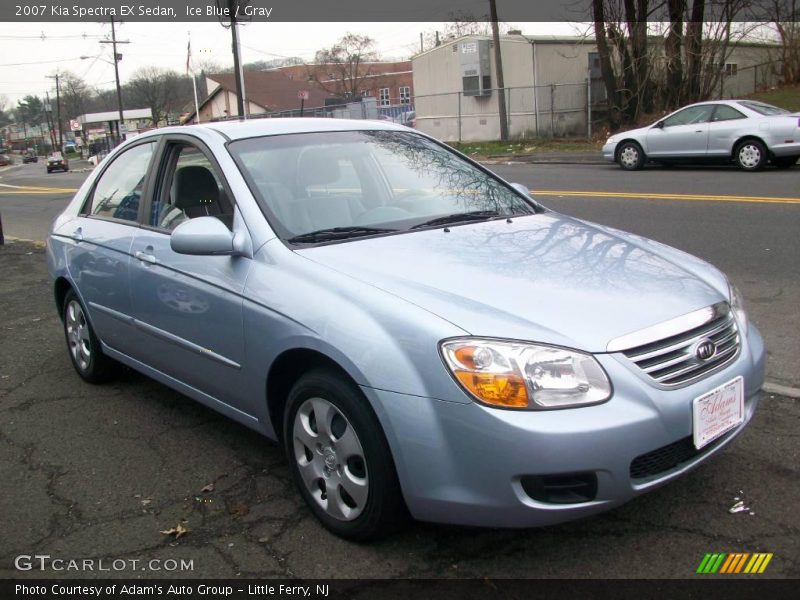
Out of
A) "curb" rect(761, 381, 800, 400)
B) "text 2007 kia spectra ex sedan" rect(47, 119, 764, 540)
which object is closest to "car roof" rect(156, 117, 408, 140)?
"text 2007 kia spectra ex sedan" rect(47, 119, 764, 540)

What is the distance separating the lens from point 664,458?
2643mm

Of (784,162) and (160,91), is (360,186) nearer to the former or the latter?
(784,162)

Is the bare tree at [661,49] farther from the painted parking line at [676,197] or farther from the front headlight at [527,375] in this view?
the front headlight at [527,375]

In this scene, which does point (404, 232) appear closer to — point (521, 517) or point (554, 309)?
point (554, 309)

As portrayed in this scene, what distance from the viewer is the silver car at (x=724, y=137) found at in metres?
14.4

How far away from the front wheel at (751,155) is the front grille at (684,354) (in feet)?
43.5

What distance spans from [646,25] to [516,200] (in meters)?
21.5

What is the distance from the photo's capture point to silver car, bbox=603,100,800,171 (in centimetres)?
1435

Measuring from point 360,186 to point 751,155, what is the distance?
13162 mm

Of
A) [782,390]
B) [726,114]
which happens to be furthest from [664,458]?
[726,114]

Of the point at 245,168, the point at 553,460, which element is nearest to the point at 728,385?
the point at 553,460

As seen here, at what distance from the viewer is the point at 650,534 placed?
290cm

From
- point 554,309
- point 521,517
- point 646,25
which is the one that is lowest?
point 521,517
